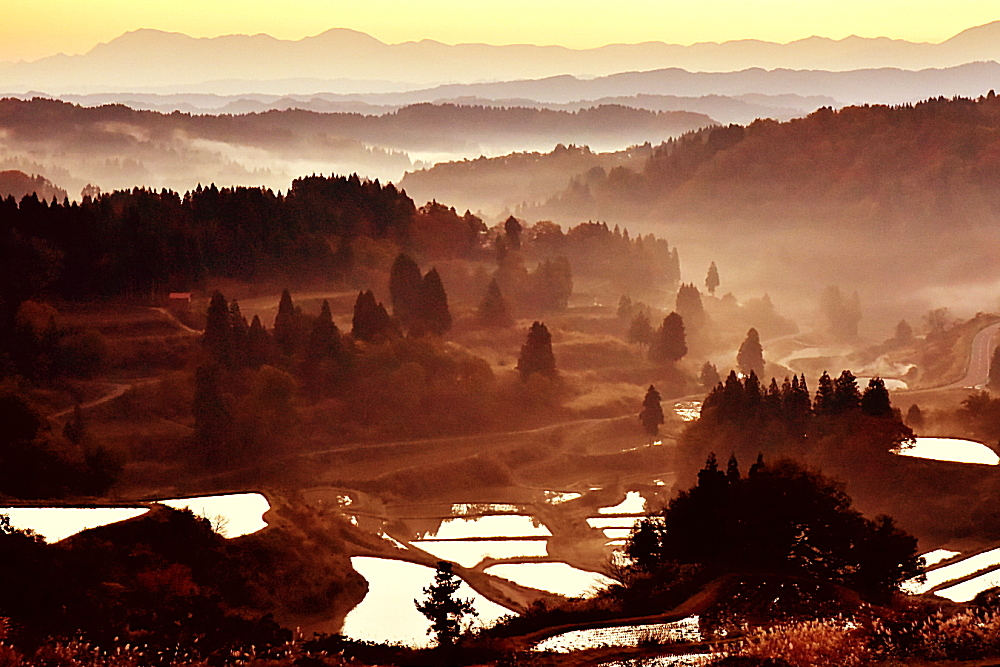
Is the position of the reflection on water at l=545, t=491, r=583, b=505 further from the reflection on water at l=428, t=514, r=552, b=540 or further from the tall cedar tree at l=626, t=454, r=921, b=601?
the tall cedar tree at l=626, t=454, r=921, b=601

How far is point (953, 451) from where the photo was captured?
162 feet

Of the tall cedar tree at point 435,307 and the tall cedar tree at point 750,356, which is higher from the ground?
the tall cedar tree at point 435,307

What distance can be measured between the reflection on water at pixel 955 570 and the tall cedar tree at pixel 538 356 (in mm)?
39290

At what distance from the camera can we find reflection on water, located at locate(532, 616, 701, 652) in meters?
22.8

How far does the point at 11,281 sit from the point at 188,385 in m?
15.3

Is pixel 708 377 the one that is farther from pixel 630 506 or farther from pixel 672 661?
pixel 672 661

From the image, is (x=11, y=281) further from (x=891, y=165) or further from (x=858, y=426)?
(x=891, y=165)

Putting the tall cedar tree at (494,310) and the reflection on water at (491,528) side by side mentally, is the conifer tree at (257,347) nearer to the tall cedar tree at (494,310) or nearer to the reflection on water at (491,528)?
the tall cedar tree at (494,310)

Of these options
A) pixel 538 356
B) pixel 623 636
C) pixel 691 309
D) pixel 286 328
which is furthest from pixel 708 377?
pixel 623 636

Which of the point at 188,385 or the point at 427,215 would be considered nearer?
the point at 188,385

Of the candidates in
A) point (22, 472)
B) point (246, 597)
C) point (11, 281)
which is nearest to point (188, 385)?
point (11, 281)

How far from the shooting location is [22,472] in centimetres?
4194

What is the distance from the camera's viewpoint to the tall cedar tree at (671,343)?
268 ft

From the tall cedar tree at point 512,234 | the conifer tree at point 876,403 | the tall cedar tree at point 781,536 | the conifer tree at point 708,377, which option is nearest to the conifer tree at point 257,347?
the conifer tree at point 708,377
